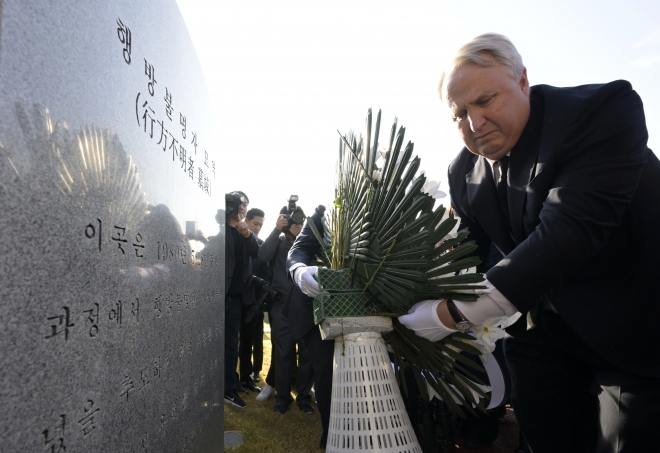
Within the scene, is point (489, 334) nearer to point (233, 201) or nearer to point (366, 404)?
point (366, 404)

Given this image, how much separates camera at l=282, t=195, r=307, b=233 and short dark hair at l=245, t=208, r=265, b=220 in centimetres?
121

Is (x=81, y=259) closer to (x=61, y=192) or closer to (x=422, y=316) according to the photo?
(x=61, y=192)

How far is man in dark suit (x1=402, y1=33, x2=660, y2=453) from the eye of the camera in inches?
58.3

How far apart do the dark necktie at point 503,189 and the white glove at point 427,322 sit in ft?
1.51

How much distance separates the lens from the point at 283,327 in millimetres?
4863

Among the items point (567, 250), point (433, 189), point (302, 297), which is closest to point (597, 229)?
point (567, 250)

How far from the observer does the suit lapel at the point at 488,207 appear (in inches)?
76.0

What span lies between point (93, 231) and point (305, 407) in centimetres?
393

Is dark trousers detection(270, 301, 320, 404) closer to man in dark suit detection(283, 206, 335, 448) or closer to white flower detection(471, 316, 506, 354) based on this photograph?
man in dark suit detection(283, 206, 335, 448)

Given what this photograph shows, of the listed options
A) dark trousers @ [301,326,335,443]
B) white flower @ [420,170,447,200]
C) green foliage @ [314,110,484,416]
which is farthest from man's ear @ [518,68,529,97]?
dark trousers @ [301,326,335,443]

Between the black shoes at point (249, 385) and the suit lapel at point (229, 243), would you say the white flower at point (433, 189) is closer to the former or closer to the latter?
the suit lapel at point (229, 243)

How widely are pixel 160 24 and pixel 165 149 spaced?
48 centimetres

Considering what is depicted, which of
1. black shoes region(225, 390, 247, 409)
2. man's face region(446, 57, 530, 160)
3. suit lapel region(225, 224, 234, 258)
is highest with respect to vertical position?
man's face region(446, 57, 530, 160)

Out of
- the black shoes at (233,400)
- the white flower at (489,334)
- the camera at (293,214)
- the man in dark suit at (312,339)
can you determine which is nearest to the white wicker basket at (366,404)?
the white flower at (489,334)
